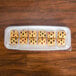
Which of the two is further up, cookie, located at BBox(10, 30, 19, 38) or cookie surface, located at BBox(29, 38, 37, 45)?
cookie, located at BBox(10, 30, 19, 38)

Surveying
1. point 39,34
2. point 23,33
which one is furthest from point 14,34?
point 39,34

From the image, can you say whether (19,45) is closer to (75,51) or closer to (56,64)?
(56,64)

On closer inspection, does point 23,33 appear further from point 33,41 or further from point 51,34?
point 51,34

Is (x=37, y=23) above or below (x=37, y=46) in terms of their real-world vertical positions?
above

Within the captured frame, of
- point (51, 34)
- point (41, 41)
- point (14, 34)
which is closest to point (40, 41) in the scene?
point (41, 41)

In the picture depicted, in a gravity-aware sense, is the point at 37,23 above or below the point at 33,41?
above

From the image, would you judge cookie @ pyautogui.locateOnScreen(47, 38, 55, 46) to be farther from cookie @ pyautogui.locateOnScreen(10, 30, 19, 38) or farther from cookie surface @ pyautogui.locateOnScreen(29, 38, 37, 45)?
cookie @ pyautogui.locateOnScreen(10, 30, 19, 38)

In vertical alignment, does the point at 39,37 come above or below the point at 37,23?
below

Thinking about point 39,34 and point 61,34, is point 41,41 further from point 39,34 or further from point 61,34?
point 61,34

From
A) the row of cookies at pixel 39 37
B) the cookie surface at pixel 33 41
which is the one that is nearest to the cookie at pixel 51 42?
the row of cookies at pixel 39 37

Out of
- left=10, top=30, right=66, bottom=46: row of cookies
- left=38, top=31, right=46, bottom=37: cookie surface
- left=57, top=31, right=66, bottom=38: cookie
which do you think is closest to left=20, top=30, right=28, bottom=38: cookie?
left=10, top=30, right=66, bottom=46: row of cookies

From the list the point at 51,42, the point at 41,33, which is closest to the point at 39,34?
the point at 41,33
